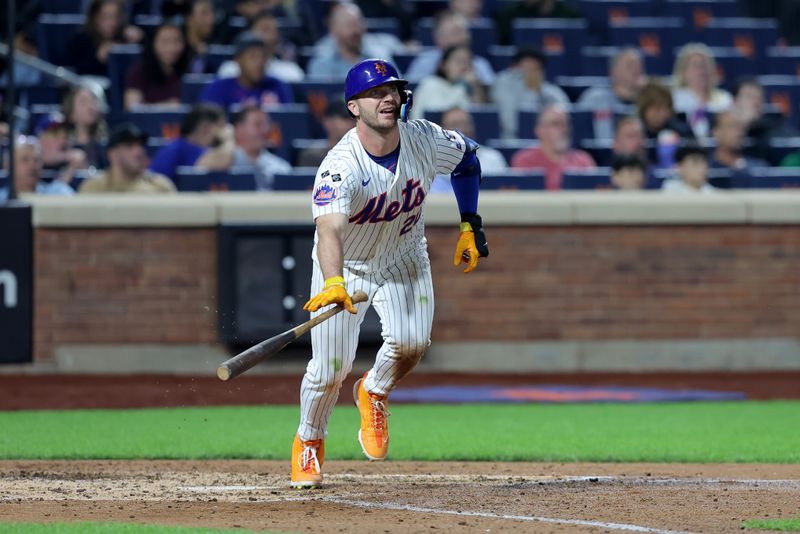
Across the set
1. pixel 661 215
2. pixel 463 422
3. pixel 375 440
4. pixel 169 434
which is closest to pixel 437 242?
pixel 661 215

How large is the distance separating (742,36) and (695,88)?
2179mm

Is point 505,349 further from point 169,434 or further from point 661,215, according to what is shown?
point 169,434

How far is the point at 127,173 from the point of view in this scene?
485 inches

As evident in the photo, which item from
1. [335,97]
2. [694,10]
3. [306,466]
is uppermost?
[694,10]

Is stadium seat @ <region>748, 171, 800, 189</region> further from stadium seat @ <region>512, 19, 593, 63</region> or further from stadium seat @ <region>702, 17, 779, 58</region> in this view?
stadium seat @ <region>702, 17, 779, 58</region>

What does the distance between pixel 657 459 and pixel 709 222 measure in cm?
515

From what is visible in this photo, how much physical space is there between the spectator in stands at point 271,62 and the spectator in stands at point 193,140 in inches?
35.9

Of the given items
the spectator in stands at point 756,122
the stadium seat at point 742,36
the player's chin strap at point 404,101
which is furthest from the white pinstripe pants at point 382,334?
the stadium seat at point 742,36

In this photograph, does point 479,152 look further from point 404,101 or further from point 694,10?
point 404,101

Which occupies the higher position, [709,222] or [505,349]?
[709,222]

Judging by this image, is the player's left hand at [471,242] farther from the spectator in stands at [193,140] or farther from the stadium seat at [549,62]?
the stadium seat at [549,62]

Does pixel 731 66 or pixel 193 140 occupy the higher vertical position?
pixel 731 66

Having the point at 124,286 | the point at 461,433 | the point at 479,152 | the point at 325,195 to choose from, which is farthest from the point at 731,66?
the point at 325,195

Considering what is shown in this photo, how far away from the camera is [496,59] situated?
15.2 metres
